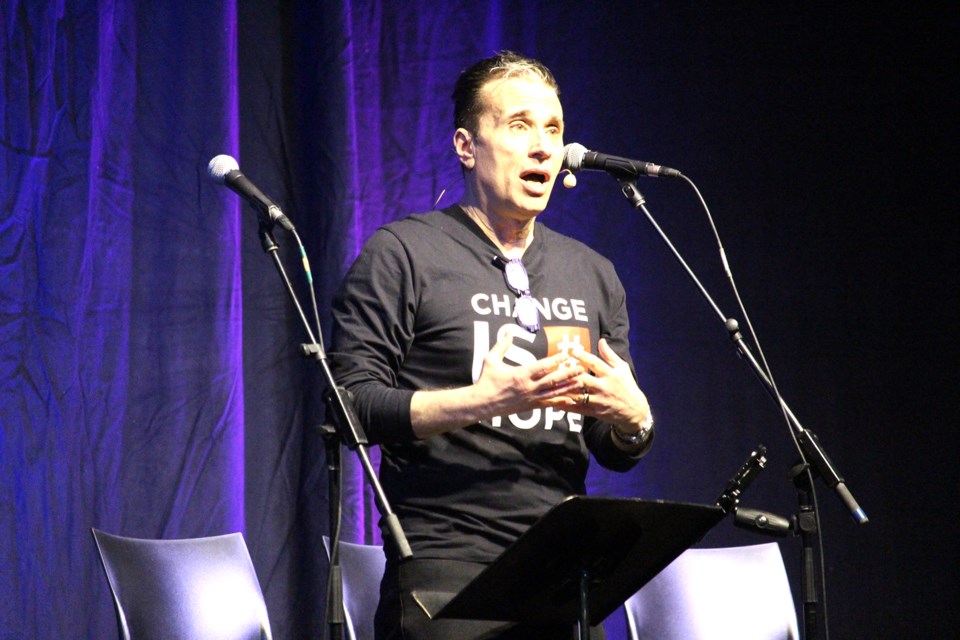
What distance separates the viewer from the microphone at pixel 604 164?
8.29 ft

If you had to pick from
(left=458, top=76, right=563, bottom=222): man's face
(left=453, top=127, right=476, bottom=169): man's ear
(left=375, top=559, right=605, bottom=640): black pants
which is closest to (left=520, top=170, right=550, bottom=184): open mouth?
(left=458, top=76, right=563, bottom=222): man's face

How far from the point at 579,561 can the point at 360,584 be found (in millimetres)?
1562

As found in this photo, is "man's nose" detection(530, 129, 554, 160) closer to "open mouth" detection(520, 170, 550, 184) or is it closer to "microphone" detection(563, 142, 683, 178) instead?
"open mouth" detection(520, 170, 550, 184)

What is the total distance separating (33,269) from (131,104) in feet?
1.94

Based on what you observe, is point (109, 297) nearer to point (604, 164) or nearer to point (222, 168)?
point (222, 168)

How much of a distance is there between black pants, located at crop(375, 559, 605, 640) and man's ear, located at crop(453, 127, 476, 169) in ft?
2.88

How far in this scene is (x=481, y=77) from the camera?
2.41 m

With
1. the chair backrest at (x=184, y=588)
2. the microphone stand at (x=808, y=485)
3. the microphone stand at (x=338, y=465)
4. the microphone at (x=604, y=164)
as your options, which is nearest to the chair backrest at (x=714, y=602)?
the microphone stand at (x=808, y=485)

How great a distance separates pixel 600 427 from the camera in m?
2.21

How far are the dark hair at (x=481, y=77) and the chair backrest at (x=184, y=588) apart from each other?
1355mm

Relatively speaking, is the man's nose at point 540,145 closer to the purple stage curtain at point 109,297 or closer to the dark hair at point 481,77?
the dark hair at point 481,77

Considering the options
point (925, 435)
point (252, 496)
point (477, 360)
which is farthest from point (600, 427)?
point (925, 435)

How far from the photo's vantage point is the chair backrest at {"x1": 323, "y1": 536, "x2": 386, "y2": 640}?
10.2 feet

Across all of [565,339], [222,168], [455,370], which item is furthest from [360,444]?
[222,168]
